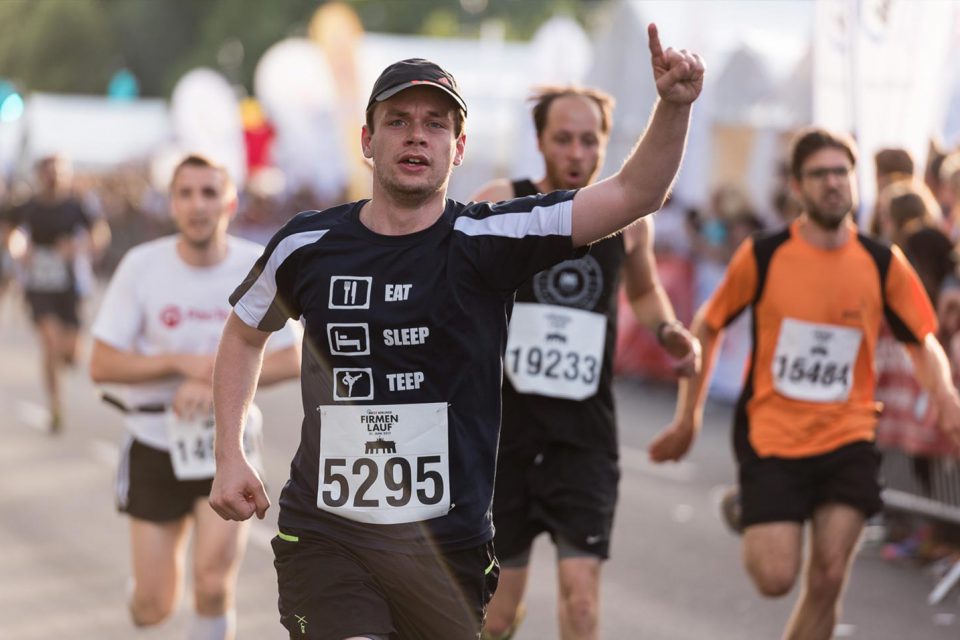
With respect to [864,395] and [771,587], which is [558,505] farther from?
[864,395]

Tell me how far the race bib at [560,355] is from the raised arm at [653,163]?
1.97 metres

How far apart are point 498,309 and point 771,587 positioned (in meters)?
2.36

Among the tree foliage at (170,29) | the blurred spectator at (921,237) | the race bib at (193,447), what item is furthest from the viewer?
the tree foliage at (170,29)

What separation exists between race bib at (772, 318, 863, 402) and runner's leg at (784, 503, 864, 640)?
18.3 inches

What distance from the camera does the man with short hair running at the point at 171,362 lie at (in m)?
5.99

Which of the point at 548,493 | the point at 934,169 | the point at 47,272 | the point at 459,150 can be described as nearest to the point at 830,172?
the point at 548,493

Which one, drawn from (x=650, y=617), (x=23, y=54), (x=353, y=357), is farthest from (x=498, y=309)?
(x=23, y=54)

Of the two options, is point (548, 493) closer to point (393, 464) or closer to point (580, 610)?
point (580, 610)

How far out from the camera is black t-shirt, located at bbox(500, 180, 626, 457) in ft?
18.8

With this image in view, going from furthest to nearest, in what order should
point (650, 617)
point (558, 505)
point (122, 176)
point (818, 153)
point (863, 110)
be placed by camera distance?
1. point (122, 176)
2. point (863, 110)
3. point (650, 617)
4. point (818, 153)
5. point (558, 505)

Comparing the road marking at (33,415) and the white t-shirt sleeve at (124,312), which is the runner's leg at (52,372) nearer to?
the road marking at (33,415)

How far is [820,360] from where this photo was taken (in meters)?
6.04

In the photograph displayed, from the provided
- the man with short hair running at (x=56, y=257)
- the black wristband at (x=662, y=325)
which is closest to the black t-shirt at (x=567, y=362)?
the black wristband at (x=662, y=325)

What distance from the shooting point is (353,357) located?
398 centimetres
